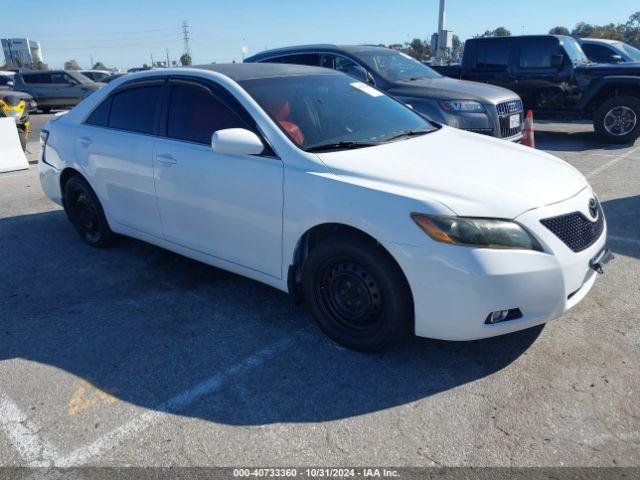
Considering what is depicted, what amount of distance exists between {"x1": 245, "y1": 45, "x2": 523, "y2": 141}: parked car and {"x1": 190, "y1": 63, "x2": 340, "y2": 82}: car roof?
3495 mm

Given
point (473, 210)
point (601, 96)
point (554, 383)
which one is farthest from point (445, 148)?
point (601, 96)

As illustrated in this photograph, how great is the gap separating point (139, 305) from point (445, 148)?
252 centimetres

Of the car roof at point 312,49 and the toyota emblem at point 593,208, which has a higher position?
the car roof at point 312,49

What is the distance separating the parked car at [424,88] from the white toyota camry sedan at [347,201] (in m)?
3.83

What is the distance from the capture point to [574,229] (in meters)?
3.04

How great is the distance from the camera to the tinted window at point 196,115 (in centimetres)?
382

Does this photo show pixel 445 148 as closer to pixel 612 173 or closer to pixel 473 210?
pixel 473 210

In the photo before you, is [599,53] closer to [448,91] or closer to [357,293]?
[448,91]

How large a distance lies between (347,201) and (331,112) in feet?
3.55

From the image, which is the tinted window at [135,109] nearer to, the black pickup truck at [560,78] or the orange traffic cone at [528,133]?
the orange traffic cone at [528,133]

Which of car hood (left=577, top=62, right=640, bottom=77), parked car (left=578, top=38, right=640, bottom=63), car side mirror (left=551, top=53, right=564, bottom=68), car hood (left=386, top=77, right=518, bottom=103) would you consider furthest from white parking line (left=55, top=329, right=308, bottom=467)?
parked car (left=578, top=38, right=640, bottom=63)

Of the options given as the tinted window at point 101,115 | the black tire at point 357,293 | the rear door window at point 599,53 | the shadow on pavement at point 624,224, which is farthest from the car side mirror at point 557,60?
the black tire at point 357,293

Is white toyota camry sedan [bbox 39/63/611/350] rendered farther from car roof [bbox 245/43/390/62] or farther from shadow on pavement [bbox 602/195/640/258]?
car roof [bbox 245/43/390/62]

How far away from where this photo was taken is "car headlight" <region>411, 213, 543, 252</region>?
2785 mm
